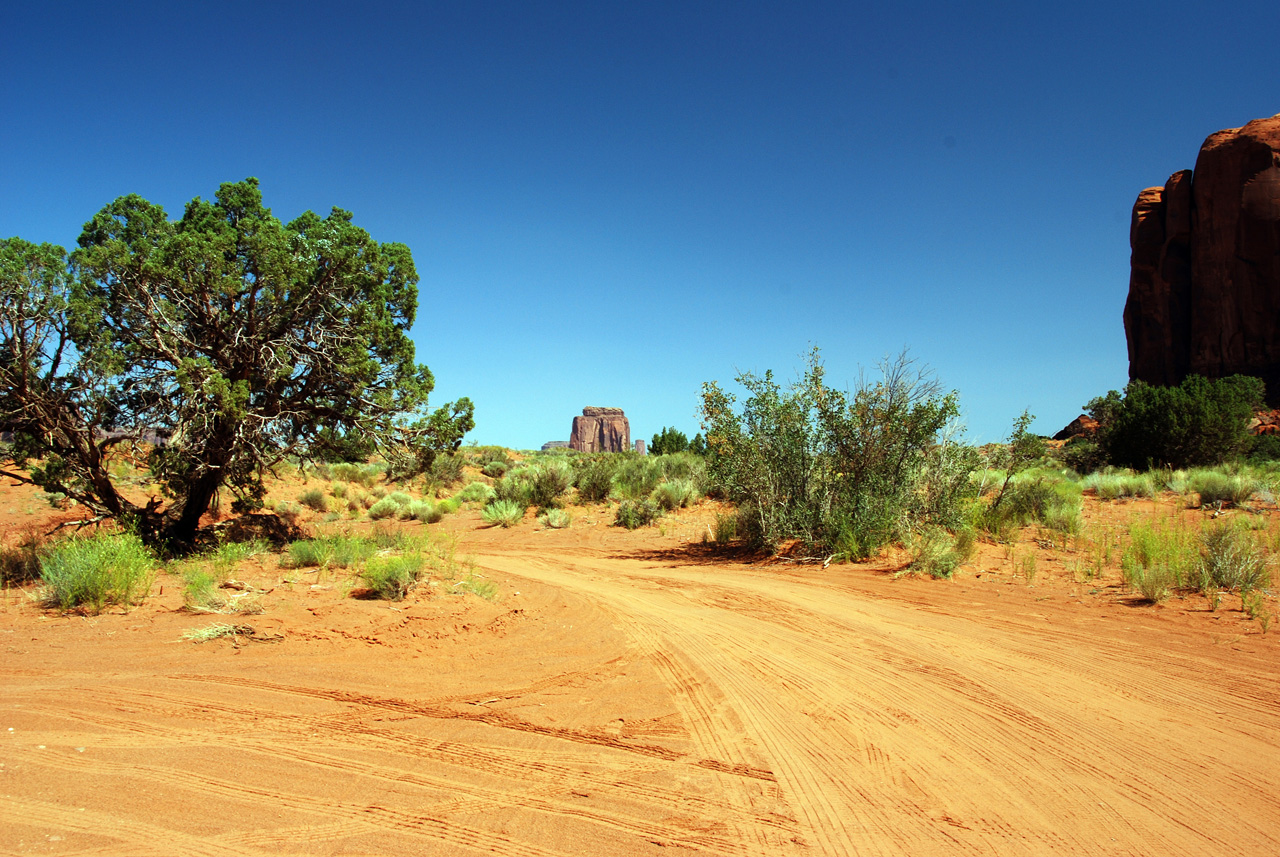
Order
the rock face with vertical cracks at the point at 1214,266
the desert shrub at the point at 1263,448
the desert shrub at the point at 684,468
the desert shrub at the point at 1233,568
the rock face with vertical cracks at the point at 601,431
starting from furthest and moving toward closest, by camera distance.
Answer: the rock face with vertical cracks at the point at 601,431
the rock face with vertical cracks at the point at 1214,266
the desert shrub at the point at 1263,448
the desert shrub at the point at 684,468
the desert shrub at the point at 1233,568

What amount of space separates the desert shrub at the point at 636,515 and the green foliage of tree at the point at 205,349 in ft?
26.0

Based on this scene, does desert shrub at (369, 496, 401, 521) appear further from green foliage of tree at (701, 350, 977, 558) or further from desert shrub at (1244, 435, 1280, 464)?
desert shrub at (1244, 435, 1280, 464)

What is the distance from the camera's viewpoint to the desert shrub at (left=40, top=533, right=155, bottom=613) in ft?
26.6

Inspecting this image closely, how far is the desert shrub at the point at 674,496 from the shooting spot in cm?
2159

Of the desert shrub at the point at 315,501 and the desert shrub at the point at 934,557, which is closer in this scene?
the desert shrub at the point at 934,557

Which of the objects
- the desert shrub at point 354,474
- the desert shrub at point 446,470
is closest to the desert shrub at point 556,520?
the desert shrub at point 446,470

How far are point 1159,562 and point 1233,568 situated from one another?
2.69 ft

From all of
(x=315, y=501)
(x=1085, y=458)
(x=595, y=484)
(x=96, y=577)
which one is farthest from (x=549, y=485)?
(x=1085, y=458)

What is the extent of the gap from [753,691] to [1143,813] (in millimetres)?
2768

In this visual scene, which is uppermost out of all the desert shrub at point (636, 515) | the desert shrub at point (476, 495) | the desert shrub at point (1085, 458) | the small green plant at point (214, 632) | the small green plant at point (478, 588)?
the desert shrub at point (1085, 458)

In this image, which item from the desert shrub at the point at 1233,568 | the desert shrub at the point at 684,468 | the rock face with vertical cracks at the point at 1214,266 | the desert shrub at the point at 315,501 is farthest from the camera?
the rock face with vertical cracks at the point at 1214,266

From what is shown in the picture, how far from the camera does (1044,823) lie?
371 centimetres

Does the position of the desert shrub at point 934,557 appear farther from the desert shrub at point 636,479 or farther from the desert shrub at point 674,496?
the desert shrub at point 636,479

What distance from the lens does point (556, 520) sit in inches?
790
